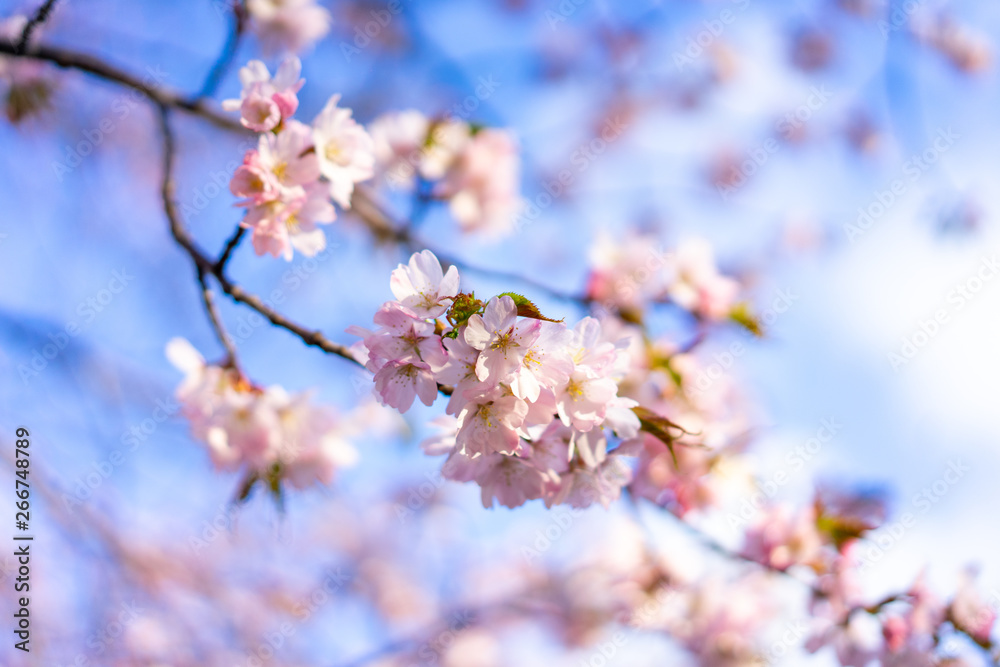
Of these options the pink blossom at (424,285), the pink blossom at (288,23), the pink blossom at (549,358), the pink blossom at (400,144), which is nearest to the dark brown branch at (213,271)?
the pink blossom at (424,285)

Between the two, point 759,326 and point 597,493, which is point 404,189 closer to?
point 759,326

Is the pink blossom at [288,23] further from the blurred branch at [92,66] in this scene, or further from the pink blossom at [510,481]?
the pink blossom at [510,481]

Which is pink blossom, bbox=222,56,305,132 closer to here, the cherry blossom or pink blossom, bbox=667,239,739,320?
the cherry blossom

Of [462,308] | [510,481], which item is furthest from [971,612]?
[462,308]

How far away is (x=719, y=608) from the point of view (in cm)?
303

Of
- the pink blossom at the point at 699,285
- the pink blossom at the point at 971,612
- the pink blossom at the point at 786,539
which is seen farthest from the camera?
the pink blossom at the point at 699,285

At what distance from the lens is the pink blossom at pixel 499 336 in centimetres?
93

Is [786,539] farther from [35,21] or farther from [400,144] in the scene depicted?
[35,21]

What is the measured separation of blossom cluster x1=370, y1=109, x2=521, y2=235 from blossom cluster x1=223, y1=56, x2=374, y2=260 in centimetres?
113

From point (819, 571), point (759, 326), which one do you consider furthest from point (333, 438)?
point (819, 571)

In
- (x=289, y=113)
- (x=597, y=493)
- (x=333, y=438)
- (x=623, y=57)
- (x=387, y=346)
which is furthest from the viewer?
(x=623, y=57)

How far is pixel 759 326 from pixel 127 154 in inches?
251

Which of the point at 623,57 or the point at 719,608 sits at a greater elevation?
the point at 623,57

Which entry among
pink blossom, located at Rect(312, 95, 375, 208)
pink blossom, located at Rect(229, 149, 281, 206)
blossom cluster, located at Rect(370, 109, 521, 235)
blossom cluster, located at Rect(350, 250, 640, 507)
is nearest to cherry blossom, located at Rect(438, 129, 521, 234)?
blossom cluster, located at Rect(370, 109, 521, 235)
